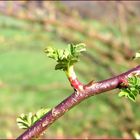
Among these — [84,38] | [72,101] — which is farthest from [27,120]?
[84,38]

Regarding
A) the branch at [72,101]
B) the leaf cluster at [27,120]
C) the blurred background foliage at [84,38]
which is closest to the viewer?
the branch at [72,101]

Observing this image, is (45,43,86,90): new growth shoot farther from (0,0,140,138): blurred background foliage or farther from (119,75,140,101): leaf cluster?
(0,0,140,138): blurred background foliage

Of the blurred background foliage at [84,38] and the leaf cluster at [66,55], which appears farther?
the blurred background foliage at [84,38]

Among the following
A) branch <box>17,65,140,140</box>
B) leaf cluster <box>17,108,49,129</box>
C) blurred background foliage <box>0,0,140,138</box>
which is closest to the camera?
branch <box>17,65,140,140</box>

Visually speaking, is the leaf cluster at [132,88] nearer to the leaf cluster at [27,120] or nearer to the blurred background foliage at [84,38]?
the leaf cluster at [27,120]

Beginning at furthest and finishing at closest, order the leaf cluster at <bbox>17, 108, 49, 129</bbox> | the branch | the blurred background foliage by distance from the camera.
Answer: the blurred background foliage, the leaf cluster at <bbox>17, 108, 49, 129</bbox>, the branch

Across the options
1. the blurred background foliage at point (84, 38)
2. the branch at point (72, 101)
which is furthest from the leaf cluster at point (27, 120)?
the blurred background foliage at point (84, 38)

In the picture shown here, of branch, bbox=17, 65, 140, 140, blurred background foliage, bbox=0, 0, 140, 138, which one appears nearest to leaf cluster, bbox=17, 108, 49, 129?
branch, bbox=17, 65, 140, 140
